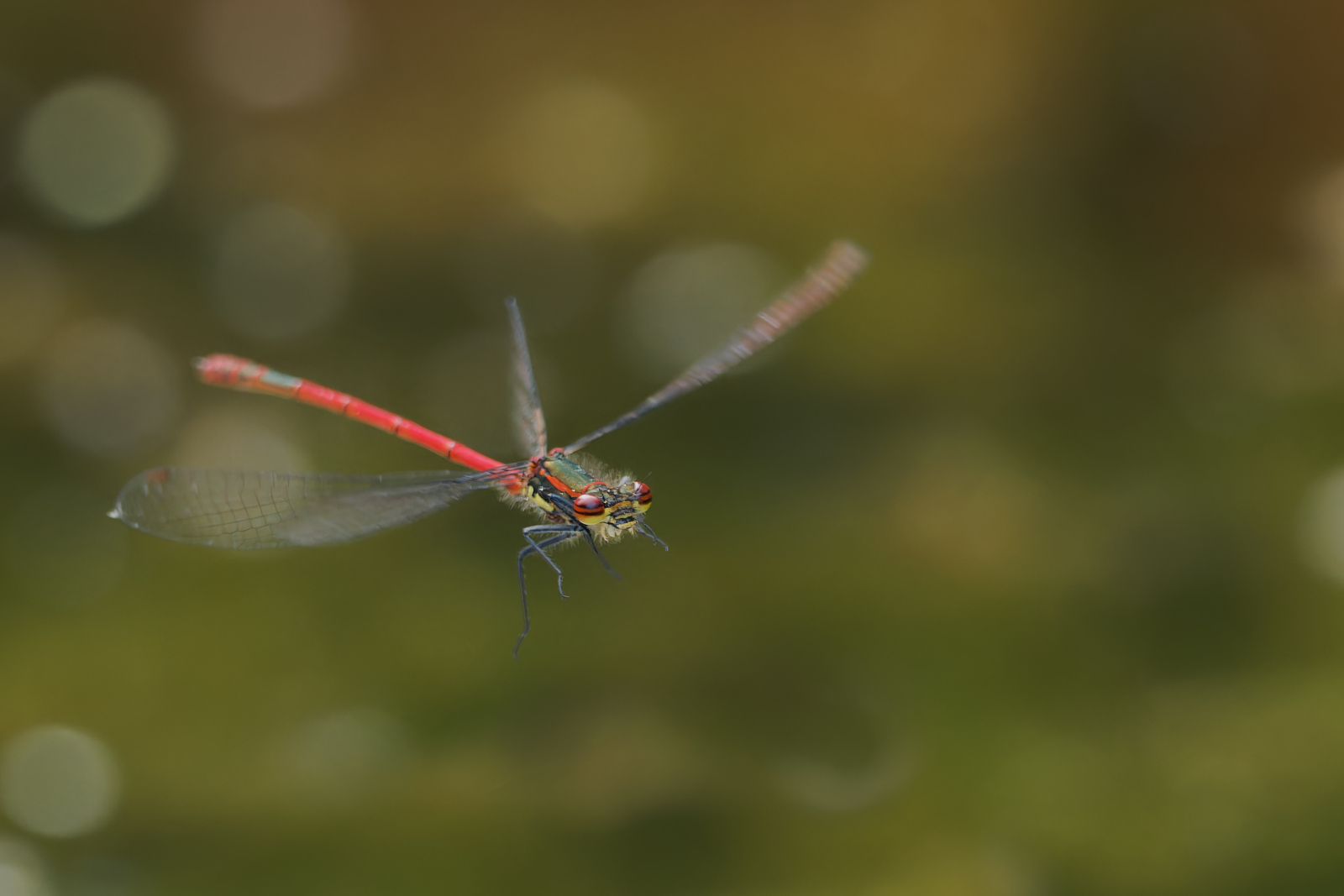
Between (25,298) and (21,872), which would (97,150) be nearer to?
(25,298)

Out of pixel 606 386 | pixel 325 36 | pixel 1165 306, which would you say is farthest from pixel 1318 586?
pixel 325 36

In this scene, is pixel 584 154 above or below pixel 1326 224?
above

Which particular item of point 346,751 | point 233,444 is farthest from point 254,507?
point 233,444

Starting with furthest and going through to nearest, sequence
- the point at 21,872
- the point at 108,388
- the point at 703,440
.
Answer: the point at 108,388, the point at 703,440, the point at 21,872

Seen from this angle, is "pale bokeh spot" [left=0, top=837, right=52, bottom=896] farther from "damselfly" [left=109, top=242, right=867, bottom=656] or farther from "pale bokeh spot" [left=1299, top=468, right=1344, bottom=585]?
"pale bokeh spot" [left=1299, top=468, right=1344, bottom=585]

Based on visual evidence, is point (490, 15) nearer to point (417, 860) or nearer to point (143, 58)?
point (143, 58)

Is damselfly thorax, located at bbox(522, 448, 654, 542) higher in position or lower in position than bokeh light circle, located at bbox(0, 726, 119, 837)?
lower

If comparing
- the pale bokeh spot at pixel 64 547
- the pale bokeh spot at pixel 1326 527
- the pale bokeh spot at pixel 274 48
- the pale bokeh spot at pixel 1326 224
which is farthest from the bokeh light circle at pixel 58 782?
the pale bokeh spot at pixel 1326 224

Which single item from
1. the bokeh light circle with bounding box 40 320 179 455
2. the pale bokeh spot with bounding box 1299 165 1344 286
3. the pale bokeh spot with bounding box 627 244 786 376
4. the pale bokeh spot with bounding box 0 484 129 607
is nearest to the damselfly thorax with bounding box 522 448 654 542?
the pale bokeh spot with bounding box 627 244 786 376
